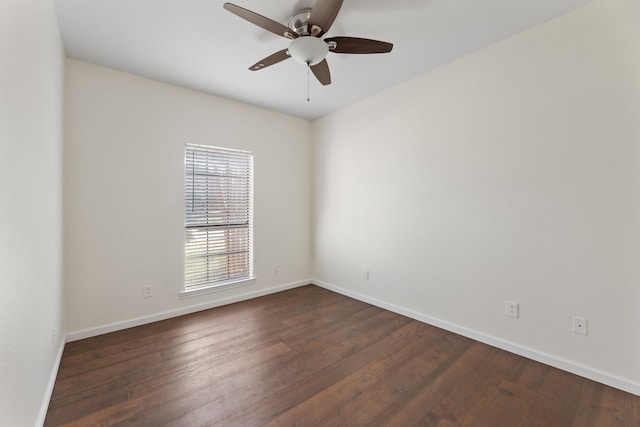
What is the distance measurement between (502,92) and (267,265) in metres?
3.31

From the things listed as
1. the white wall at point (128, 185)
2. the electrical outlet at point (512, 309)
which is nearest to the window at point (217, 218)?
the white wall at point (128, 185)

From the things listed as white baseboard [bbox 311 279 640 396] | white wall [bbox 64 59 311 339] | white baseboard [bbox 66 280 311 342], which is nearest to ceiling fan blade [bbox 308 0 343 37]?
white wall [bbox 64 59 311 339]

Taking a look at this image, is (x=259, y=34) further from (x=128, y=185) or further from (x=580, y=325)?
(x=580, y=325)

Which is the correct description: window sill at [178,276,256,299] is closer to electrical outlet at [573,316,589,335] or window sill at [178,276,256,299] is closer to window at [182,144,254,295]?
window at [182,144,254,295]

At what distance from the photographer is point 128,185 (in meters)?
2.79

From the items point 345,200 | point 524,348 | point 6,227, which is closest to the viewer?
Result: point 6,227

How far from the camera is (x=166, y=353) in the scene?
2299mm

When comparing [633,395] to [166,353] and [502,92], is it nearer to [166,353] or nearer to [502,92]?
[502,92]

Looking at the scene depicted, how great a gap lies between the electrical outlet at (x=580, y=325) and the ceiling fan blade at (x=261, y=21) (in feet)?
9.51

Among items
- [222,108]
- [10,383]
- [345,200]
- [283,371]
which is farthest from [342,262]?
[10,383]

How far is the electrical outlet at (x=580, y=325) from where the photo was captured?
1.96 meters

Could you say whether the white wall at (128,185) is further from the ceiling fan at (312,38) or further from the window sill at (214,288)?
the ceiling fan at (312,38)

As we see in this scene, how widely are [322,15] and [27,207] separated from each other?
1897 mm

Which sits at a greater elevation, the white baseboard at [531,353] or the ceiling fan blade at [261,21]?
the ceiling fan blade at [261,21]
